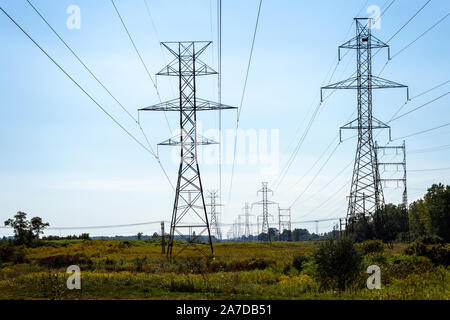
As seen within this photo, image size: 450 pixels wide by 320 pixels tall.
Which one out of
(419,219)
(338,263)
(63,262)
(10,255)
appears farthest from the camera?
(419,219)

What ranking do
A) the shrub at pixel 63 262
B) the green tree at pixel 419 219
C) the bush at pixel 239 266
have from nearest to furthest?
the bush at pixel 239 266 < the shrub at pixel 63 262 < the green tree at pixel 419 219

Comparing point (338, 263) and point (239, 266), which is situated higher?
point (338, 263)

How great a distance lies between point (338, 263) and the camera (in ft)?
72.8

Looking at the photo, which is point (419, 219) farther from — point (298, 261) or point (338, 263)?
point (338, 263)

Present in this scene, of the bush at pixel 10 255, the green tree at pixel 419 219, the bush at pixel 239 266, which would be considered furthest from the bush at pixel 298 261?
the green tree at pixel 419 219

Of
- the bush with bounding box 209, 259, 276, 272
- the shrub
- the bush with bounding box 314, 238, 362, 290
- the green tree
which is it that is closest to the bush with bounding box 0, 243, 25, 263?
the shrub

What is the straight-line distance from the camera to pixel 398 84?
43.2 metres

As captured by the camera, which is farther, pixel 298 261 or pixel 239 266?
pixel 239 266

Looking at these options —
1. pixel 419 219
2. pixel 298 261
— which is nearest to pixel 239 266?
pixel 298 261

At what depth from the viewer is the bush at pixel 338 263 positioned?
21800 millimetres

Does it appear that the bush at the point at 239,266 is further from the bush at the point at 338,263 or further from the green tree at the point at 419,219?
the green tree at the point at 419,219

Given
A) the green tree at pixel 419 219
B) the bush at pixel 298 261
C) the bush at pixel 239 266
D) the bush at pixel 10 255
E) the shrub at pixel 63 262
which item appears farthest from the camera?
the green tree at pixel 419 219
